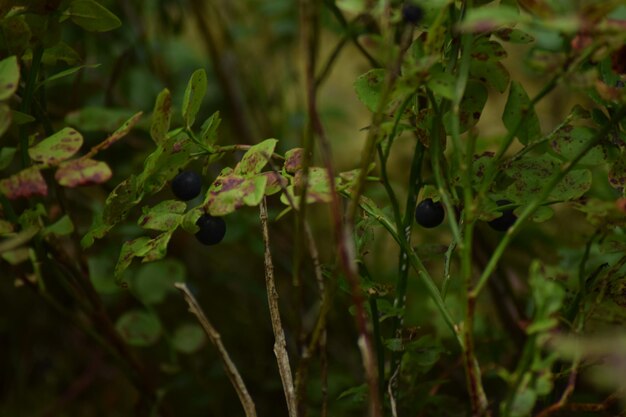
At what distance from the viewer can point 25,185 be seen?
596mm

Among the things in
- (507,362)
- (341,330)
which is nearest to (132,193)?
(507,362)

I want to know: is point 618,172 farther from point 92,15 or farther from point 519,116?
point 92,15

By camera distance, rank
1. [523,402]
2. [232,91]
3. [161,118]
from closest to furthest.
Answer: [523,402], [161,118], [232,91]

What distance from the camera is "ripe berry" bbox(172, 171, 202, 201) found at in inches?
28.5

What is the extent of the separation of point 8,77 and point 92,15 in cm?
13

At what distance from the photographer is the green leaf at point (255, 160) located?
63 centimetres

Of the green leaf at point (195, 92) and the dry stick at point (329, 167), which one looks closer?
the dry stick at point (329, 167)

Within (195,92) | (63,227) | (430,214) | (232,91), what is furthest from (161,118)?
(232,91)

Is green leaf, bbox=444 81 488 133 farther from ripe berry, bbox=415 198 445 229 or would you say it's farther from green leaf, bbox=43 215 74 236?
green leaf, bbox=43 215 74 236

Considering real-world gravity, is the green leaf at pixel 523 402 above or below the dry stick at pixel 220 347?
above

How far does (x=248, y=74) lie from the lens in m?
1.84

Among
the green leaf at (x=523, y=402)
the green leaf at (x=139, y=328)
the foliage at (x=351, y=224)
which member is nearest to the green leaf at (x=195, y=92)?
the foliage at (x=351, y=224)

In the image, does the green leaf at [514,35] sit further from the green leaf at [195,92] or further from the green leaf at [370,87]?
the green leaf at [195,92]

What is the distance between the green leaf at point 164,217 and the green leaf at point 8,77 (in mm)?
149
